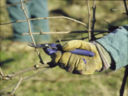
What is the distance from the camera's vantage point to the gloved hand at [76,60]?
982mm

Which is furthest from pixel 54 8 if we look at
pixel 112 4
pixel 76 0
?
pixel 112 4

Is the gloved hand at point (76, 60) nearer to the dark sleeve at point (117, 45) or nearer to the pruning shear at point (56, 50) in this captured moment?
the pruning shear at point (56, 50)

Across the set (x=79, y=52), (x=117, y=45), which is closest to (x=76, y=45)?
(x=79, y=52)

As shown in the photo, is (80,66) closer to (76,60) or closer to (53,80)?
(76,60)

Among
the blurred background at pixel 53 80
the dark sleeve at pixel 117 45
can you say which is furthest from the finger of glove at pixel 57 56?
the blurred background at pixel 53 80

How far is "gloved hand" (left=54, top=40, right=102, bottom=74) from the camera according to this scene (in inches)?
38.7

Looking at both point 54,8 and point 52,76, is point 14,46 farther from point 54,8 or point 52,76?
point 54,8

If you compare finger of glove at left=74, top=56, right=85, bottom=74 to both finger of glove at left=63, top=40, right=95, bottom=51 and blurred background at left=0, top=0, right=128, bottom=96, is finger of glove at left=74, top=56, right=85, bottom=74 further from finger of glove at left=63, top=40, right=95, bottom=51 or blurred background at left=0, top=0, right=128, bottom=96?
blurred background at left=0, top=0, right=128, bottom=96

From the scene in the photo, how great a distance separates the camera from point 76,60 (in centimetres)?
99

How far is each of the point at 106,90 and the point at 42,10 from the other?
1293 millimetres

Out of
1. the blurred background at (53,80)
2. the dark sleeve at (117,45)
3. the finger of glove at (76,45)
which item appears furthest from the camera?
the blurred background at (53,80)

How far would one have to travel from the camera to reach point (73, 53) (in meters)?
1.00

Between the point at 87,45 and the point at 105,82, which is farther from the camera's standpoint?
the point at 105,82

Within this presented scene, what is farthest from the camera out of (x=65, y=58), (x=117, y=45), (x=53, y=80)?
(x=53, y=80)
